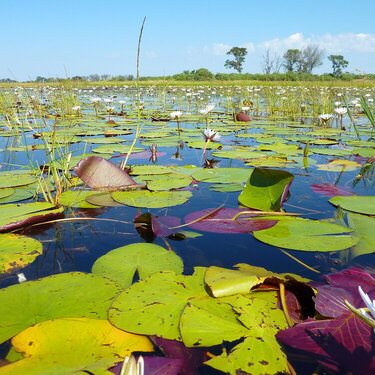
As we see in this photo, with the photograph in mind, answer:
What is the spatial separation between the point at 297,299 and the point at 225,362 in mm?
264

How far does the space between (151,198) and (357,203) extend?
0.89 metres

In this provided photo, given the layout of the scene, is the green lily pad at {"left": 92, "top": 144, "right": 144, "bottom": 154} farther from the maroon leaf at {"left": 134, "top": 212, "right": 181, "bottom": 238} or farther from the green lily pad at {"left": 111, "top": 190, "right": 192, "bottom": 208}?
the maroon leaf at {"left": 134, "top": 212, "right": 181, "bottom": 238}

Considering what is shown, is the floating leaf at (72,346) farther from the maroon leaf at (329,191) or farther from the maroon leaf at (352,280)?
the maroon leaf at (329,191)

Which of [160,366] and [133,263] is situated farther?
[133,263]

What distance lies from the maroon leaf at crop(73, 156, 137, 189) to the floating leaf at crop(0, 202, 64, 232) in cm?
26

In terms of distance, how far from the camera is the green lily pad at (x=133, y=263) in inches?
35.2

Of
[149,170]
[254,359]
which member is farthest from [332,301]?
[149,170]

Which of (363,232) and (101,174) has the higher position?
(101,174)

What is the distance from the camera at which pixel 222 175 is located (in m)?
1.86

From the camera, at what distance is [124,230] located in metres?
1.21

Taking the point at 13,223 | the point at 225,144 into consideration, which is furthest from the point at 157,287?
the point at 225,144

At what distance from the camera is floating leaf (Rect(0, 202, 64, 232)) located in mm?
1148

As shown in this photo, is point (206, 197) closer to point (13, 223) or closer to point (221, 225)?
point (221, 225)

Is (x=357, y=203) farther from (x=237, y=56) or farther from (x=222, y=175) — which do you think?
(x=237, y=56)
